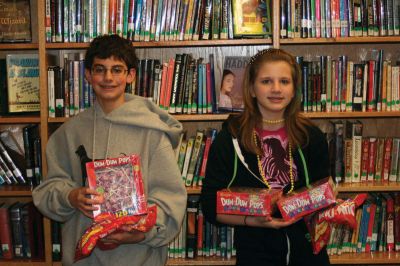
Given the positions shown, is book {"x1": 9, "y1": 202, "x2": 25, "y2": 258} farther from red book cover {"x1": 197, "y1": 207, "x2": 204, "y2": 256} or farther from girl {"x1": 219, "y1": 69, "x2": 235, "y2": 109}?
girl {"x1": 219, "y1": 69, "x2": 235, "y2": 109}

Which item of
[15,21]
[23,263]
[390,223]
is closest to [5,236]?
[23,263]

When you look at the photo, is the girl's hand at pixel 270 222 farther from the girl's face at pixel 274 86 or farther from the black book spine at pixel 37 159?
the black book spine at pixel 37 159

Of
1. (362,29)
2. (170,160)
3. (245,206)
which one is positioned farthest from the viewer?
(362,29)

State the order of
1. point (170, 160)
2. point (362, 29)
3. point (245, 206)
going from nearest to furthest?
1. point (245, 206)
2. point (170, 160)
3. point (362, 29)

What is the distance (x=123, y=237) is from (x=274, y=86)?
692 millimetres

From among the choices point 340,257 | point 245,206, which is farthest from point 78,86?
point 340,257

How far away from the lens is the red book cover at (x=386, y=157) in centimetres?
273

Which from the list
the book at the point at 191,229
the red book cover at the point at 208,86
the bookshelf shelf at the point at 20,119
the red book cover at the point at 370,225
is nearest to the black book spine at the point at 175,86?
the red book cover at the point at 208,86

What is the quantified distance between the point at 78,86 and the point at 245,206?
4.32ft

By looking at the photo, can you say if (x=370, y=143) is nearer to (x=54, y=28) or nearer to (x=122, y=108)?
(x=122, y=108)

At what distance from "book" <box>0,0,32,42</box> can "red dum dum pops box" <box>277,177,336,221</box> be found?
1.78 metres

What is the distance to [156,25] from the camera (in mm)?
2670

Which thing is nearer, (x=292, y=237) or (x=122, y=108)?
(x=292, y=237)

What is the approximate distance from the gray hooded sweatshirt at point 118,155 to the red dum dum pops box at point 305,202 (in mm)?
372
